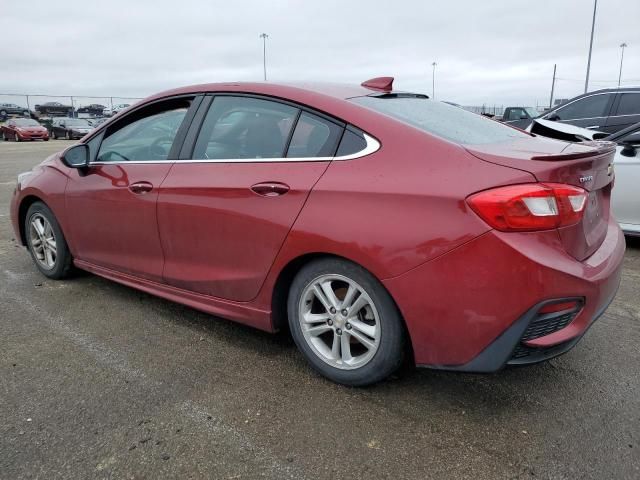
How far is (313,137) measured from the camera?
2.63 meters

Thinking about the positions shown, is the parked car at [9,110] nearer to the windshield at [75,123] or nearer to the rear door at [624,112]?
the windshield at [75,123]

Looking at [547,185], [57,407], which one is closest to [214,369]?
[57,407]

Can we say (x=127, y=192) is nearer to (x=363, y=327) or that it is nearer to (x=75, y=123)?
(x=363, y=327)

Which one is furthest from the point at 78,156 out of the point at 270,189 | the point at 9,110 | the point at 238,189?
the point at 9,110

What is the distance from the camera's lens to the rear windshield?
2.52 meters

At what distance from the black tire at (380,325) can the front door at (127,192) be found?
1.10 metres

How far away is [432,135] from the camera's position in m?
2.35

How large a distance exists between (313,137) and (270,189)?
340 millimetres

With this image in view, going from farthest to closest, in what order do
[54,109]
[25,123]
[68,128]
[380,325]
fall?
[54,109] → [68,128] → [25,123] → [380,325]

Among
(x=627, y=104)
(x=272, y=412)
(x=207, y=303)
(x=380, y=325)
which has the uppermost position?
(x=627, y=104)

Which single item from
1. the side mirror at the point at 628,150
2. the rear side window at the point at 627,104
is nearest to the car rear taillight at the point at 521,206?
the side mirror at the point at 628,150

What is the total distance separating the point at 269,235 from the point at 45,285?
2.55m

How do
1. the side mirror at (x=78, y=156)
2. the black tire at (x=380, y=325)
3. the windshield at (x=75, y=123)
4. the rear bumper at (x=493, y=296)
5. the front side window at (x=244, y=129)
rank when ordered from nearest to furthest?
the rear bumper at (x=493, y=296) < the black tire at (x=380, y=325) < the front side window at (x=244, y=129) < the side mirror at (x=78, y=156) < the windshield at (x=75, y=123)

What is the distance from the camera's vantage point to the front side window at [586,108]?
8344 millimetres
